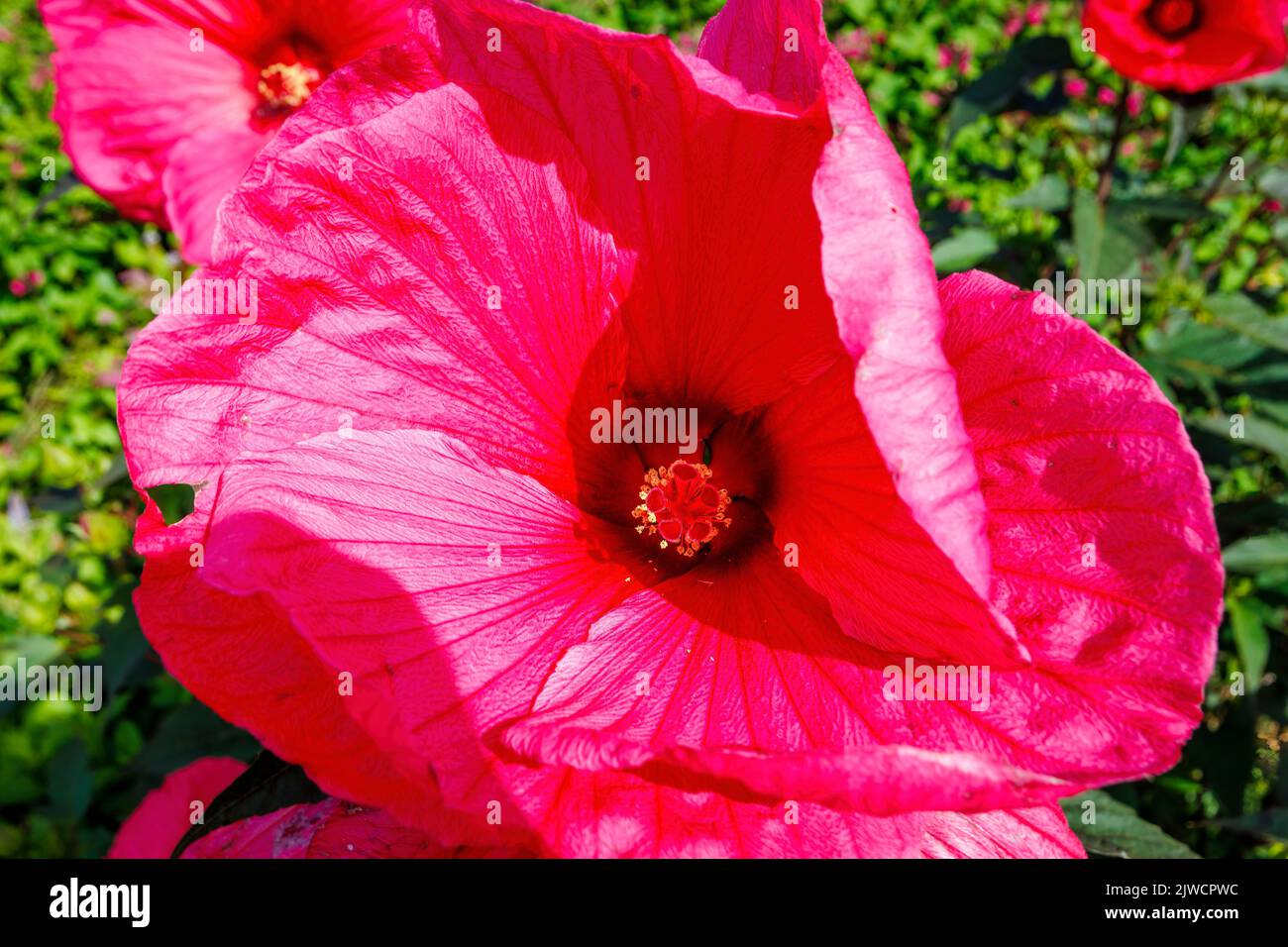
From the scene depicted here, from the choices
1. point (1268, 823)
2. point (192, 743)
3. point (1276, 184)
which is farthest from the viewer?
point (1276, 184)

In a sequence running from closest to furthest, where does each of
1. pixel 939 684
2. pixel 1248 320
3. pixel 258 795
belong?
pixel 939 684 → pixel 258 795 → pixel 1248 320

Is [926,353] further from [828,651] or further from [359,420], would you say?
[359,420]

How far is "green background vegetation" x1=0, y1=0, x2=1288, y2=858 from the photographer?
2076 mm

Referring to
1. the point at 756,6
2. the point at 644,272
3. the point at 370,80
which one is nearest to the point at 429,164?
the point at 370,80

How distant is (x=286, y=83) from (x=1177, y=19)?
1.77 metres

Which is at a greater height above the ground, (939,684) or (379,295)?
(379,295)

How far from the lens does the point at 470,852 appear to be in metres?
0.84

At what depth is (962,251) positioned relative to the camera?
89.2 inches

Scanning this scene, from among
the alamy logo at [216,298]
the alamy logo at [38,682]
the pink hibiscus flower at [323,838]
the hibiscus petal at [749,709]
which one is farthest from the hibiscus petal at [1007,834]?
the alamy logo at [38,682]

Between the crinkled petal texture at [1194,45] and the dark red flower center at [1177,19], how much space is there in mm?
25

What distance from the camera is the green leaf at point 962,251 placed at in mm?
2209

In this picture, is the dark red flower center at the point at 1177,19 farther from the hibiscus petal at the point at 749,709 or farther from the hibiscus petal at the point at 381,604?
the hibiscus petal at the point at 381,604

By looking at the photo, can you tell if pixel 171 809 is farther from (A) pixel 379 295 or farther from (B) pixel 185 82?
(B) pixel 185 82

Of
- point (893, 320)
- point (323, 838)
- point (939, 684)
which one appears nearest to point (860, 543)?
point (939, 684)
